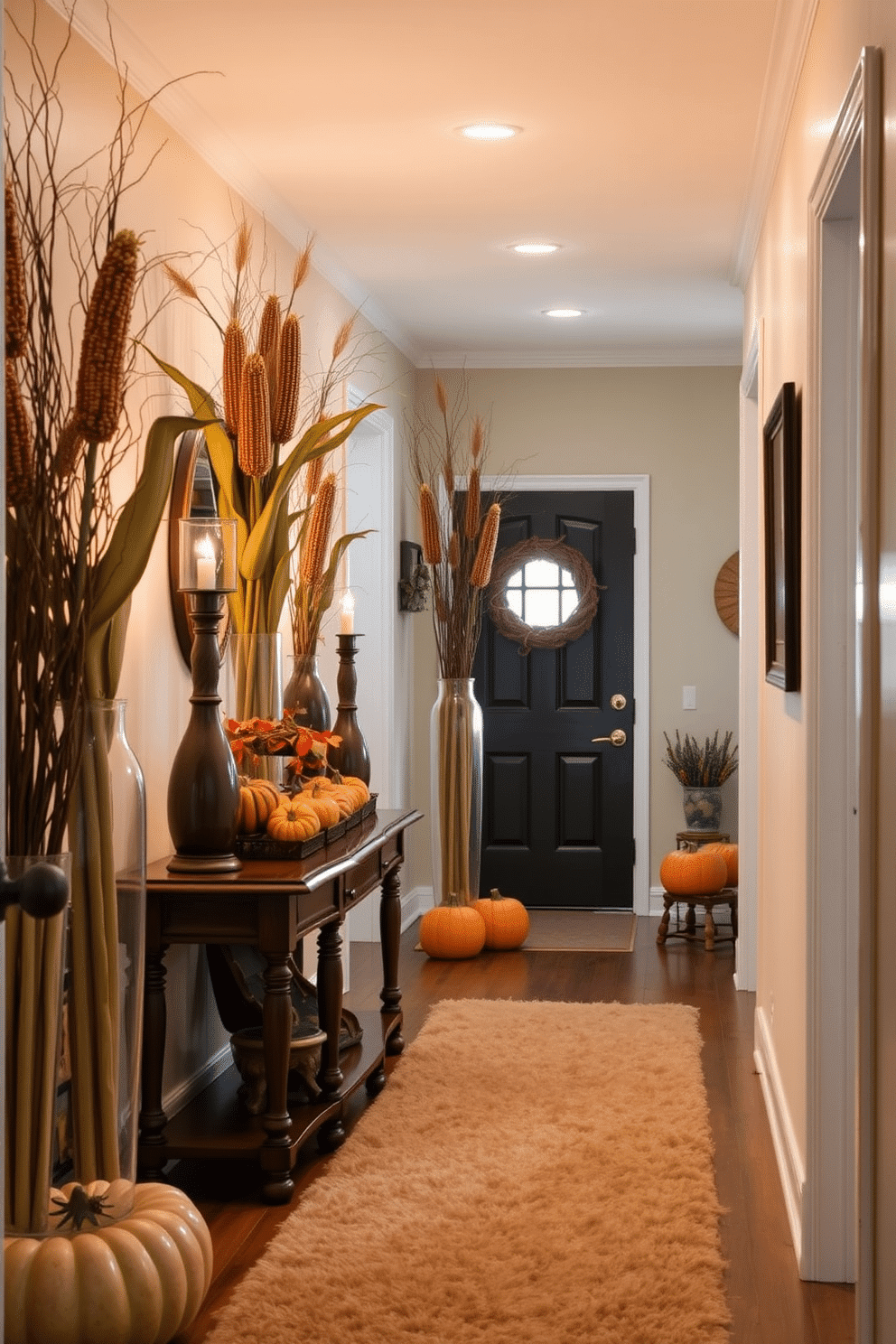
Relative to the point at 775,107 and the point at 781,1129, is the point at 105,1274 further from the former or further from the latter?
the point at 775,107

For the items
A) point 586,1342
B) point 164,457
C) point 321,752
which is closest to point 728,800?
point 321,752

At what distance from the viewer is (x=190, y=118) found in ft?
12.4

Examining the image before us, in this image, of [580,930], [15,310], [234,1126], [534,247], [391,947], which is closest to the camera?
[15,310]

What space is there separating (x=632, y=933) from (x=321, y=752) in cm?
313

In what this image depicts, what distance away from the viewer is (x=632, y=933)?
6551mm

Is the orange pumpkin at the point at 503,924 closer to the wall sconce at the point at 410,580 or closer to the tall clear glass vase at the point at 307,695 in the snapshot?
the wall sconce at the point at 410,580

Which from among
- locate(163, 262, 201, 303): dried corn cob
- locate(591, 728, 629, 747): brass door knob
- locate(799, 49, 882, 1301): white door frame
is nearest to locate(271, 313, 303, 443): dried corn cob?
locate(163, 262, 201, 303): dried corn cob

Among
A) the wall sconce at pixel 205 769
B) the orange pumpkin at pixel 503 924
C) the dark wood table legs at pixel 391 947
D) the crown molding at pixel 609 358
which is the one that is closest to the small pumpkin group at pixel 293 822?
the wall sconce at pixel 205 769

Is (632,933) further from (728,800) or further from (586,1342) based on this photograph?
(586,1342)

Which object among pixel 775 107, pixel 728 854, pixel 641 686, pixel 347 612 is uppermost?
pixel 775 107

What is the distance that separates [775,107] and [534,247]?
1613 millimetres

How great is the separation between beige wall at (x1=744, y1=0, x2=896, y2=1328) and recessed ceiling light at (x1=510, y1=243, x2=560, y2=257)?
2.37ft

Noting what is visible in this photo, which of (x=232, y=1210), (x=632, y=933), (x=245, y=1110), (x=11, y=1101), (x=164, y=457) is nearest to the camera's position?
(x=11, y=1101)

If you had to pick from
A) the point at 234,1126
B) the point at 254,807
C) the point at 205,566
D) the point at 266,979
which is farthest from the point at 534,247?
the point at 234,1126
